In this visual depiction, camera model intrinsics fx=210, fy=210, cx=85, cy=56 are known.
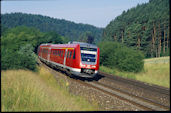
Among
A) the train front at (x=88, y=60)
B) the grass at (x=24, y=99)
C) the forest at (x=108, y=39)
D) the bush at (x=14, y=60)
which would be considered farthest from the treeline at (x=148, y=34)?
the grass at (x=24, y=99)

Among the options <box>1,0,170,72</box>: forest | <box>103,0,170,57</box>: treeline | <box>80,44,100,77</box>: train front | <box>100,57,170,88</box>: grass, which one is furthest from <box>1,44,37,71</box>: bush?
<box>103,0,170,57</box>: treeline

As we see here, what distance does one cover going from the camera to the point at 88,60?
53.0 feet

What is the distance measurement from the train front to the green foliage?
9145 mm

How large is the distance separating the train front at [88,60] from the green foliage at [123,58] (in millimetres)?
Answer: 9145

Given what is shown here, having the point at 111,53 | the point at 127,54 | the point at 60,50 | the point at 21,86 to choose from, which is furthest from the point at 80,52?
the point at 111,53

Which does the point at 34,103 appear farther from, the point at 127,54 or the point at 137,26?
the point at 137,26

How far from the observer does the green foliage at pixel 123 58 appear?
80.9 ft

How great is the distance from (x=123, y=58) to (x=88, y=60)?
10.5m

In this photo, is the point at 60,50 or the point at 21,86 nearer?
the point at 21,86

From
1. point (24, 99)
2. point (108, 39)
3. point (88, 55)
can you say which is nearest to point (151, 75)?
point (88, 55)

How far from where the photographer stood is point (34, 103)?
754 cm

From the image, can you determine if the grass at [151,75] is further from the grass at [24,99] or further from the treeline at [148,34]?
the treeline at [148,34]

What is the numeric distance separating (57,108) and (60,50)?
13.8 m

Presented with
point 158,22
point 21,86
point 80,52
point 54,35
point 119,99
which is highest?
point 158,22
